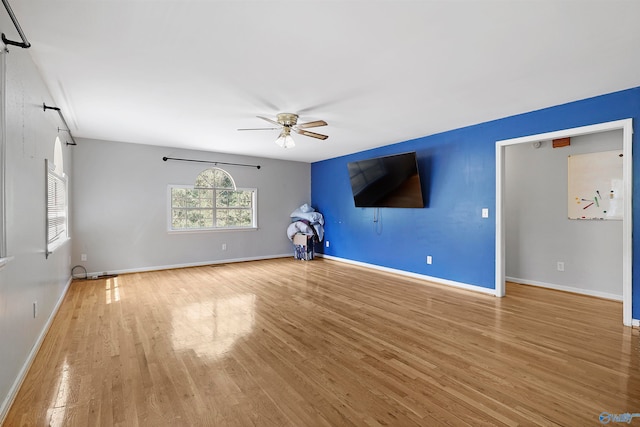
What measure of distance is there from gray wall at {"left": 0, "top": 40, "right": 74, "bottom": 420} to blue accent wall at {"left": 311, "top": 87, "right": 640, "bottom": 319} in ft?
16.3

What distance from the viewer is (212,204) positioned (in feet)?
21.8

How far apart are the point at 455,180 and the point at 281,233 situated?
4347 millimetres

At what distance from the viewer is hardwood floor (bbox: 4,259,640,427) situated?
1.78 m

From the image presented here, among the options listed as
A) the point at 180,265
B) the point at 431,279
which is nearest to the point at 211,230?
the point at 180,265

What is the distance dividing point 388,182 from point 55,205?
15.8 feet

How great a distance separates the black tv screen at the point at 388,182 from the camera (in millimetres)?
5039

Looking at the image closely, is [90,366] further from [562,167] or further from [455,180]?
[562,167]

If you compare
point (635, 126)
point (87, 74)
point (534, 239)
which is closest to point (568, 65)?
point (635, 126)

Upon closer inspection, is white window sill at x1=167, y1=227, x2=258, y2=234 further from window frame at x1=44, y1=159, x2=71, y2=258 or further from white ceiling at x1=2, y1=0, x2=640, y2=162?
white ceiling at x1=2, y1=0, x2=640, y2=162

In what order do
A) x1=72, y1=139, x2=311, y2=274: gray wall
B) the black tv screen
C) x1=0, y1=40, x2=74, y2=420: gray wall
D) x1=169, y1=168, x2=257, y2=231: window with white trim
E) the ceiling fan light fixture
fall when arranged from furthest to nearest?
1. x1=169, y1=168, x2=257, y2=231: window with white trim
2. x1=72, y1=139, x2=311, y2=274: gray wall
3. the black tv screen
4. the ceiling fan light fixture
5. x1=0, y1=40, x2=74, y2=420: gray wall

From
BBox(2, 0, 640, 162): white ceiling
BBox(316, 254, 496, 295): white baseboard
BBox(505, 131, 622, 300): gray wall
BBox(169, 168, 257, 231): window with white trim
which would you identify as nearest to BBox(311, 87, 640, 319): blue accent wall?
BBox(316, 254, 496, 295): white baseboard

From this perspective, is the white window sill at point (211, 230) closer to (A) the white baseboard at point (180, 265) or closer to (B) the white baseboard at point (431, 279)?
(A) the white baseboard at point (180, 265)

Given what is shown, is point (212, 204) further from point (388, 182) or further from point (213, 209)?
point (388, 182)

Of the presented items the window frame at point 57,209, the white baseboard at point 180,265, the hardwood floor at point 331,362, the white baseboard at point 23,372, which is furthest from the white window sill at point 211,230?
the white baseboard at point 23,372
